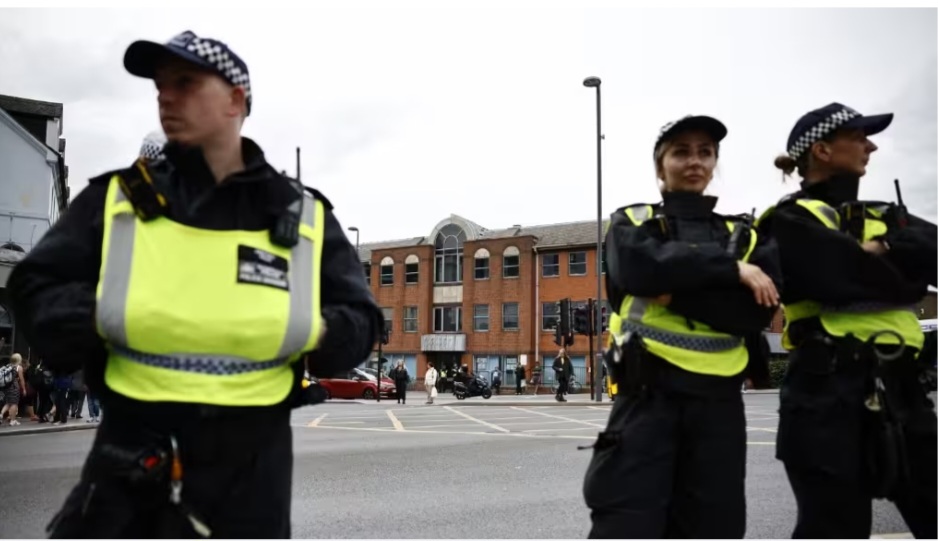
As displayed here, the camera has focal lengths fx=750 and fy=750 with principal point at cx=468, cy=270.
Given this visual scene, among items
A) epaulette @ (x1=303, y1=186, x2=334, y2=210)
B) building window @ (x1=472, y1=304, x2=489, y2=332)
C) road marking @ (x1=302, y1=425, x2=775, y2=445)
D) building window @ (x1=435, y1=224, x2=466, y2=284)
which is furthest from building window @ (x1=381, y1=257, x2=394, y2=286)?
epaulette @ (x1=303, y1=186, x2=334, y2=210)

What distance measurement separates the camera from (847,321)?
2693 mm

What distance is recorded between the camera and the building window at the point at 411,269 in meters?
46.4

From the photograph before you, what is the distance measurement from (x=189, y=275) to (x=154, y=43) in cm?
67

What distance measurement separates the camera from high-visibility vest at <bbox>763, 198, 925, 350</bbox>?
105 inches

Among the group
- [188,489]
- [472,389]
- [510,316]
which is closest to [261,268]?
[188,489]

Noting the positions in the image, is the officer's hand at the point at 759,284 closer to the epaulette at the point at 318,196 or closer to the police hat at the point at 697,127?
the police hat at the point at 697,127

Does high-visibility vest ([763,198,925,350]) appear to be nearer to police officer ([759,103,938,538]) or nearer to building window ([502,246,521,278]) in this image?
police officer ([759,103,938,538])

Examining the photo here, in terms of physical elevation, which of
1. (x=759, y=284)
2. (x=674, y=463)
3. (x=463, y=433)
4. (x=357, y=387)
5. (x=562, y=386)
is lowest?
A: (x=357, y=387)

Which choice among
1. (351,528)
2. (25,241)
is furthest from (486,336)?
(351,528)

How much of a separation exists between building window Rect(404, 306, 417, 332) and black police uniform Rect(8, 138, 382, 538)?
145 feet

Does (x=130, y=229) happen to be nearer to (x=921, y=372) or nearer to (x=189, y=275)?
(x=189, y=275)

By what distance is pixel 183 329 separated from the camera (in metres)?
1.83

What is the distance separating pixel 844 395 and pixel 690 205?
0.84 m

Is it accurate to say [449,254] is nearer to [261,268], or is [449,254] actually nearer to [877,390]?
[877,390]
